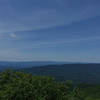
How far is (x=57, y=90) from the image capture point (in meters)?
11.6

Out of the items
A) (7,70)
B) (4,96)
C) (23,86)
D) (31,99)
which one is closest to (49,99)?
(31,99)

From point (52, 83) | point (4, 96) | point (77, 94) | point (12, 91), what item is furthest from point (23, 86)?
point (77, 94)

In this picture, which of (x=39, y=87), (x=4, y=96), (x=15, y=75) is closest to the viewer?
(x=4, y=96)

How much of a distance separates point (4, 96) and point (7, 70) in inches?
158

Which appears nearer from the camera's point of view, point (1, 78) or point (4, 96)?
point (4, 96)

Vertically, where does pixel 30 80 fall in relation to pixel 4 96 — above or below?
above

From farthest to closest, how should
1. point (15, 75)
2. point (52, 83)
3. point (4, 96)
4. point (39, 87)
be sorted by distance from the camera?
1. point (15, 75)
2. point (52, 83)
3. point (39, 87)
4. point (4, 96)

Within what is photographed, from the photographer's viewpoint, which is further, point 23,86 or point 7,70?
point 7,70

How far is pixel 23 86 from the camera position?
10320 millimetres

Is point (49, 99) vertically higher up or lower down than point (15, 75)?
lower down

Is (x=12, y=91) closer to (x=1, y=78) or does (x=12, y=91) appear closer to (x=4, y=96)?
(x=4, y=96)

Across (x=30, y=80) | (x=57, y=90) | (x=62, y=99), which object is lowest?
(x=62, y=99)

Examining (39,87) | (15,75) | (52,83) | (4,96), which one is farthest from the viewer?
(15,75)

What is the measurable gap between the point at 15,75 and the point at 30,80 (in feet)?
8.09
